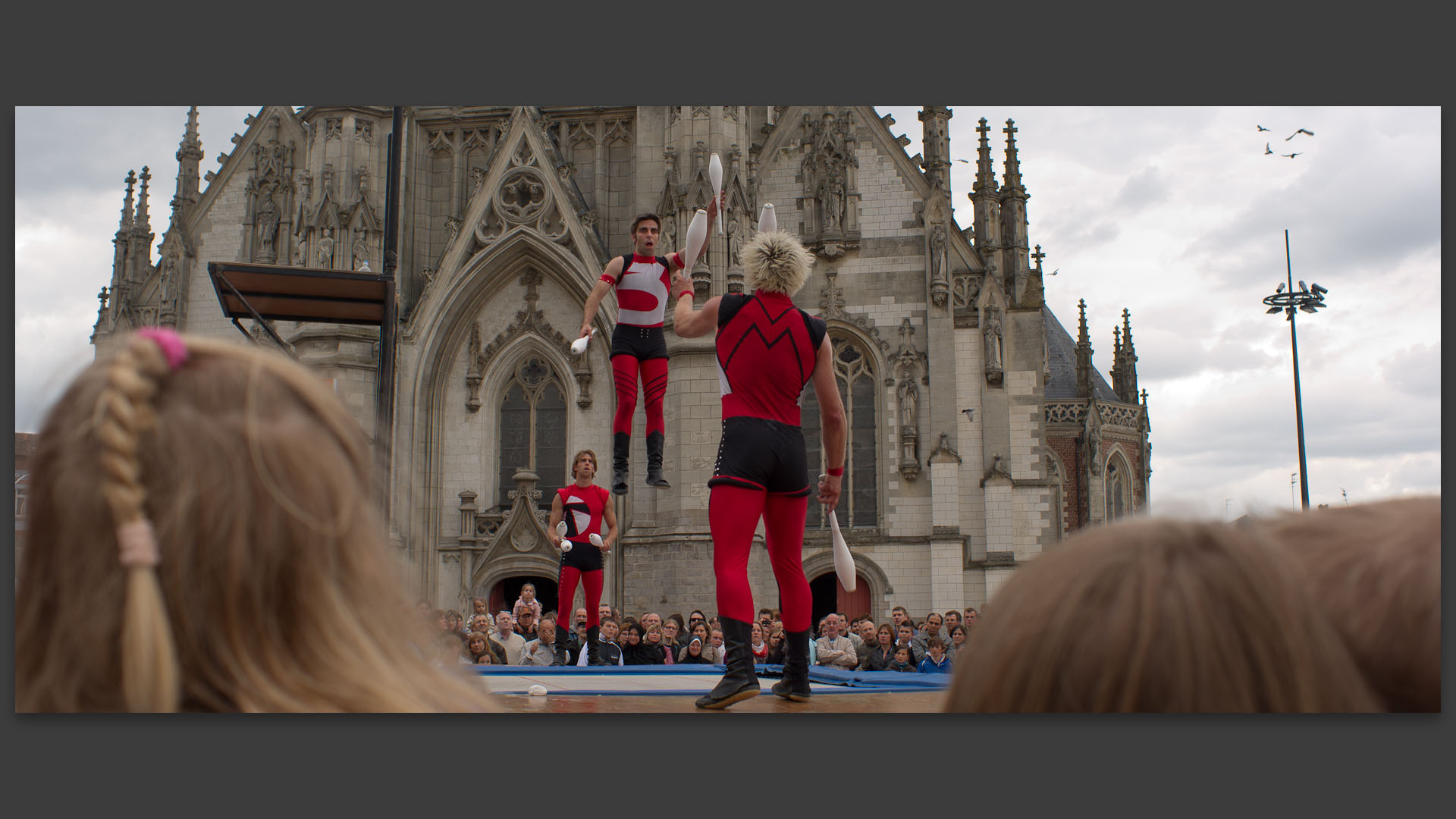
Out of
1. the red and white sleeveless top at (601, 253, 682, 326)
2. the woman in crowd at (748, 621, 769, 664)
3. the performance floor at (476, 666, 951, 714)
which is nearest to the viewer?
the performance floor at (476, 666, 951, 714)

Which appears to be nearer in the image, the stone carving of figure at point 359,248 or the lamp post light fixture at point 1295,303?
the lamp post light fixture at point 1295,303

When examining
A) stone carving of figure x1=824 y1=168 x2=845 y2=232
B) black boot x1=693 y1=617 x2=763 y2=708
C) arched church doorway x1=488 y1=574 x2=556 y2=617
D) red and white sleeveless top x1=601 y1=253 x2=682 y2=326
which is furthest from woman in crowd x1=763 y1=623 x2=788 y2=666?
stone carving of figure x1=824 y1=168 x2=845 y2=232

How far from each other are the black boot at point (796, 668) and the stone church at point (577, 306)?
12848 mm

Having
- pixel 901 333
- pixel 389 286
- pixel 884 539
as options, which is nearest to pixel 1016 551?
pixel 884 539

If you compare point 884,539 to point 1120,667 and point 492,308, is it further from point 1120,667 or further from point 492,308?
point 1120,667

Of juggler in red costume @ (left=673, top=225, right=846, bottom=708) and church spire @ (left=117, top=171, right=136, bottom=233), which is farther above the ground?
church spire @ (left=117, top=171, right=136, bottom=233)

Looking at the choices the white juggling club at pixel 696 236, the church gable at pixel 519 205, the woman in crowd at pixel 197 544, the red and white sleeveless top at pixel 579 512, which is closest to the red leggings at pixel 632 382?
the white juggling club at pixel 696 236

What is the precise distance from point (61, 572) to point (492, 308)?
19430 millimetres

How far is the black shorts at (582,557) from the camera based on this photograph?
31.7 ft

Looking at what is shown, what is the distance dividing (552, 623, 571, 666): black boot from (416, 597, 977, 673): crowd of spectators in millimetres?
31

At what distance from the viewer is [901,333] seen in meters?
19.8

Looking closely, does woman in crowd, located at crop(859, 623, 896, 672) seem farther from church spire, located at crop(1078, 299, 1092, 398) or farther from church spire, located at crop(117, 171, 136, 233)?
church spire, located at crop(1078, 299, 1092, 398)

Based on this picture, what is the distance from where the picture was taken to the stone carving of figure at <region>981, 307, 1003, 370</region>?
64.5ft

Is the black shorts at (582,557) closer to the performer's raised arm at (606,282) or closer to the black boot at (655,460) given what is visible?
the black boot at (655,460)
